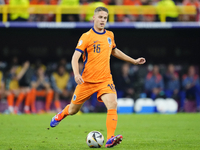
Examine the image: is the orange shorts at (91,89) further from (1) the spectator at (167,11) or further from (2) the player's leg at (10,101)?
(1) the spectator at (167,11)

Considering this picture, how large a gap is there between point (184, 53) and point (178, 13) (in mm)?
2343

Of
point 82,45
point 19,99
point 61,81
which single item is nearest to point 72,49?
point 61,81

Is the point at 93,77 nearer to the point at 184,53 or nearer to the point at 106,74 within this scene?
the point at 106,74

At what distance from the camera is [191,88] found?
15609 millimetres

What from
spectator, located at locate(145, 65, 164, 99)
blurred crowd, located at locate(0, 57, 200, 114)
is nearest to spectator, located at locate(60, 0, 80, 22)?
blurred crowd, located at locate(0, 57, 200, 114)

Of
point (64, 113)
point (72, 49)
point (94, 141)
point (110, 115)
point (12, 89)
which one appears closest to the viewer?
point (94, 141)

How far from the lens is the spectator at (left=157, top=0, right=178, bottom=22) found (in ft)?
50.8

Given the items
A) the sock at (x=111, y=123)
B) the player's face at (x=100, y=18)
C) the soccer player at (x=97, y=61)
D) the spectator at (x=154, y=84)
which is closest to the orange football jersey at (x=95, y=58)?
the soccer player at (x=97, y=61)

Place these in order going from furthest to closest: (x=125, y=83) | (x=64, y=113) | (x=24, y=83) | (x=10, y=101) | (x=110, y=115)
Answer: (x=125, y=83)
(x=24, y=83)
(x=10, y=101)
(x=64, y=113)
(x=110, y=115)

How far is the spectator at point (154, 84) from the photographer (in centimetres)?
1544

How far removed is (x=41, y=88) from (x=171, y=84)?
5466 mm

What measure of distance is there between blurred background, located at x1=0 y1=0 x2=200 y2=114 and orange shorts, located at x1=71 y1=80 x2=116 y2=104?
345 inches

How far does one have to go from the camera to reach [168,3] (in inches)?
621

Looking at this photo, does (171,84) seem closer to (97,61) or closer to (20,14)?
(20,14)
